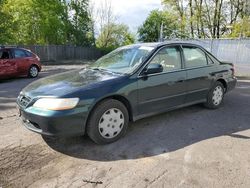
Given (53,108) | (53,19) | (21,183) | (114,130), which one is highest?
(53,19)

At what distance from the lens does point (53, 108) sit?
3.74 meters

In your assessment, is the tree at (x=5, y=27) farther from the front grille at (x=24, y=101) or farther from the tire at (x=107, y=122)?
the tire at (x=107, y=122)

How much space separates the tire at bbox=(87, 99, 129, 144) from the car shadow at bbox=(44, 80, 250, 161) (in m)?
0.13

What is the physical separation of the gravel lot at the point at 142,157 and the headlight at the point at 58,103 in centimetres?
69

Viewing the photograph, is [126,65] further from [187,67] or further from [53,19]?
[53,19]

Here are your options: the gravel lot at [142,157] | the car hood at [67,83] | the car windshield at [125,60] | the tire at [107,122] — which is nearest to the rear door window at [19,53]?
the gravel lot at [142,157]

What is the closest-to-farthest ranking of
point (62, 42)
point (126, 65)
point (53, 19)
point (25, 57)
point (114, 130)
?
point (114, 130), point (126, 65), point (25, 57), point (53, 19), point (62, 42)

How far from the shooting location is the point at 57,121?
371 cm

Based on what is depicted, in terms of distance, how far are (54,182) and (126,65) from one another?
2400 millimetres

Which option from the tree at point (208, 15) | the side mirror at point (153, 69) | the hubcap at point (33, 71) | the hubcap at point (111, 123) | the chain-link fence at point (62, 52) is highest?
the tree at point (208, 15)

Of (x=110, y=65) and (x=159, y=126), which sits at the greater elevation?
(x=110, y=65)

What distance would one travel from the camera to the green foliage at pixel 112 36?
43.9 metres

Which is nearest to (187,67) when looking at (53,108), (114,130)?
(114,130)

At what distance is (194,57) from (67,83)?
2.77 m
